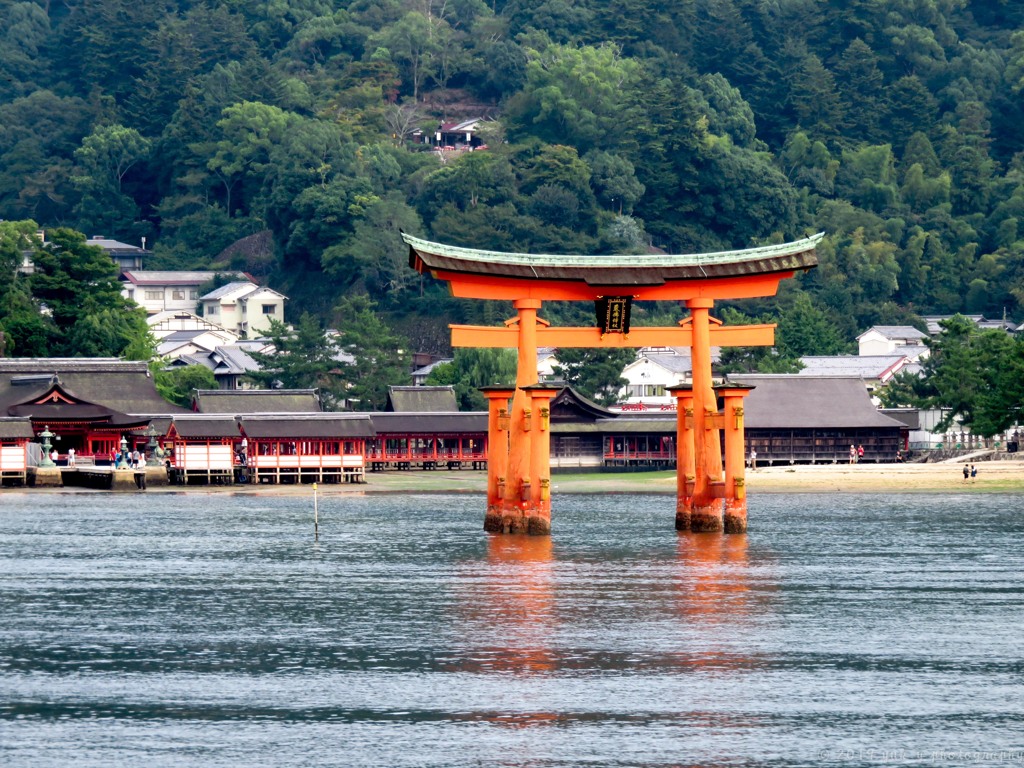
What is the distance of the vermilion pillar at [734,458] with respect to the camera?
1786 inches

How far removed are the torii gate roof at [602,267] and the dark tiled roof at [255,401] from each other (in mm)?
36693

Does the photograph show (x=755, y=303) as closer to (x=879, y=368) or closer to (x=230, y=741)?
(x=879, y=368)

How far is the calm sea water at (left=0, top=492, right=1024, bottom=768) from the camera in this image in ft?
76.6

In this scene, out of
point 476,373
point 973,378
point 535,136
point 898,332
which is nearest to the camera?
point 973,378

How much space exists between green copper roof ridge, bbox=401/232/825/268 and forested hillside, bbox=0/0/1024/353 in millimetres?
62442

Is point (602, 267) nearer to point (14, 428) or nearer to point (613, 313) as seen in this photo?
point (613, 313)

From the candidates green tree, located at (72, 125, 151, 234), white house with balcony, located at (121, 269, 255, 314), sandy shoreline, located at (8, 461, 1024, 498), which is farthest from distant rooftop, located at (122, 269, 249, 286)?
sandy shoreline, located at (8, 461, 1024, 498)

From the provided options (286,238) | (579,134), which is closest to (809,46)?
(579,134)

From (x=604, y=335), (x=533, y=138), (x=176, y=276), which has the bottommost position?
(x=604, y=335)

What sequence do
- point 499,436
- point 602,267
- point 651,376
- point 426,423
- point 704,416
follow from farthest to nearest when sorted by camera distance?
point 651,376
point 426,423
point 704,416
point 602,267
point 499,436

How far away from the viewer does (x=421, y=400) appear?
86625 mm

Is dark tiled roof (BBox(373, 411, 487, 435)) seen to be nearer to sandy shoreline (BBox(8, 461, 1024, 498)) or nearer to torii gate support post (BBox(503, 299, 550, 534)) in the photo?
sandy shoreline (BBox(8, 461, 1024, 498))

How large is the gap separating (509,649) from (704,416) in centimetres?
1663

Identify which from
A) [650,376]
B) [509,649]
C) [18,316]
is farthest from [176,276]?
[509,649]
